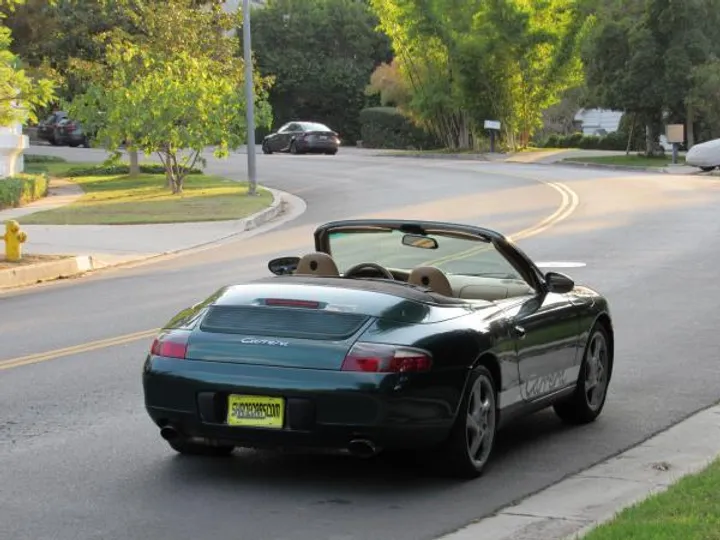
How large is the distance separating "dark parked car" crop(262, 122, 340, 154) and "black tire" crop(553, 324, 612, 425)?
49032mm

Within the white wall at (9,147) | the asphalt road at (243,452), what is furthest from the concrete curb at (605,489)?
the white wall at (9,147)

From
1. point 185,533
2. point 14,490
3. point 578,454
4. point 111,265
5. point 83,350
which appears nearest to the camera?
point 185,533

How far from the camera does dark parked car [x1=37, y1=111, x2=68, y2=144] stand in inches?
2633

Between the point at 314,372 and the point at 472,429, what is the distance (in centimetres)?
107

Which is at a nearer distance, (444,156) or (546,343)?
(546,343)

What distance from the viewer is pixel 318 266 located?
29.3 ft

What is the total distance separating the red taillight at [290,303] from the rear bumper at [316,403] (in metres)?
0.48

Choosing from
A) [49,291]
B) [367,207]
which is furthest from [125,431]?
[367,207]

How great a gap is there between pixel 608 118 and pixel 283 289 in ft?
276

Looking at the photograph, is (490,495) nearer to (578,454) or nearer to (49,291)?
(578,454)

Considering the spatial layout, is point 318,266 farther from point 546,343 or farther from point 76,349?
point 76,349

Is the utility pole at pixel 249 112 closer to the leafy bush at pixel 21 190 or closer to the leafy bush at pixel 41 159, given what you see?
the leafy bush at pixel 21 190

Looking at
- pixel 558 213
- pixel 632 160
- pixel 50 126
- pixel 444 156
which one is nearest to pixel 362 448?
pixel 558 213

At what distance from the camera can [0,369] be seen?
11.7m
